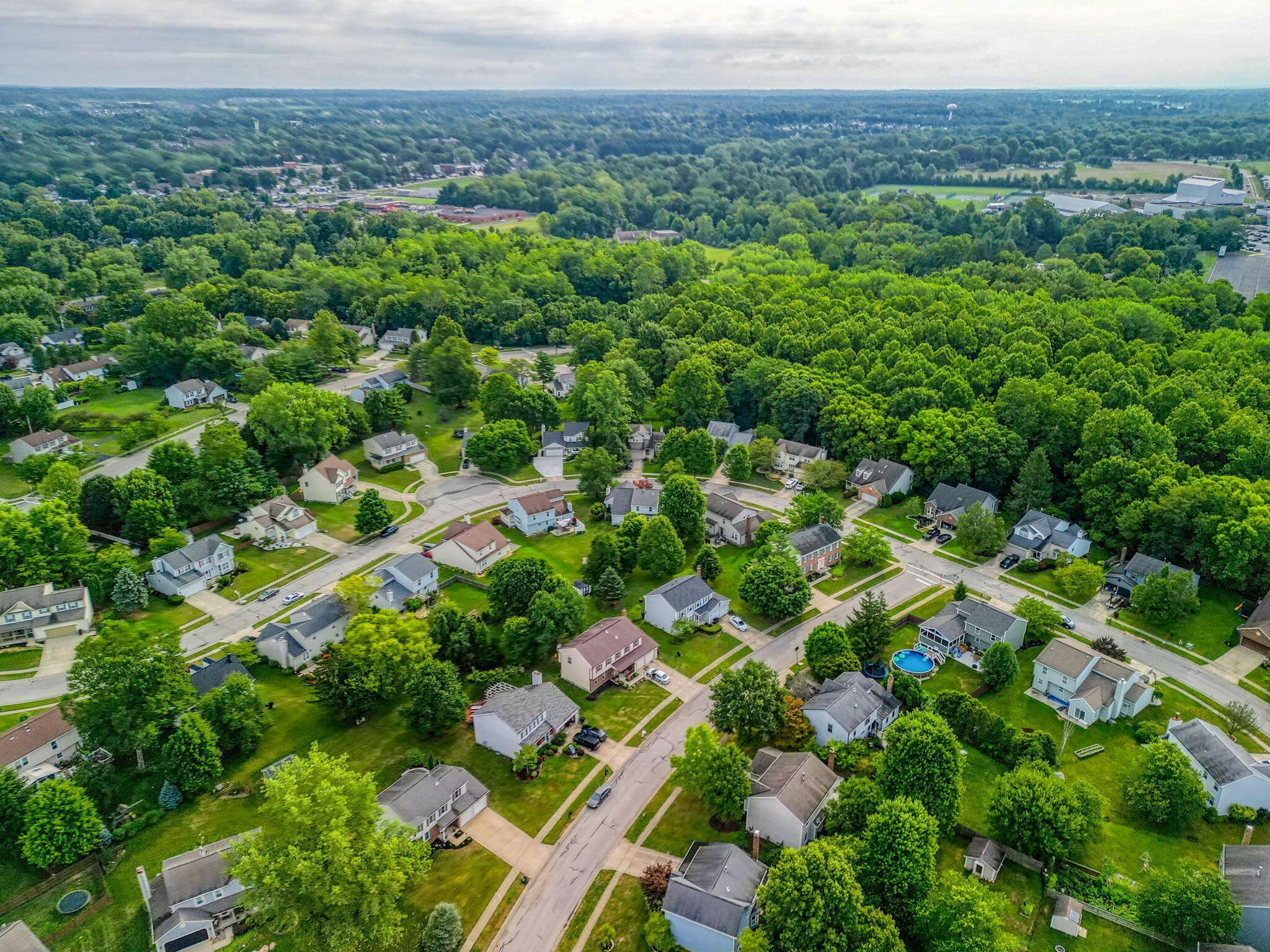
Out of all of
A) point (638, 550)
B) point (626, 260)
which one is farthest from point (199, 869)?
point (626, 260)

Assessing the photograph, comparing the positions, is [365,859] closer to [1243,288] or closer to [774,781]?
[774,781]

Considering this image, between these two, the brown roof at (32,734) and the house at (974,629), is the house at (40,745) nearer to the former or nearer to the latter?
the brown roof at (32,734)

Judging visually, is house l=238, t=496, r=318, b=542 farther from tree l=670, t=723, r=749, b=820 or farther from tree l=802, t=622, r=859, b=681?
tree l=802, t=622, r=859, b=681

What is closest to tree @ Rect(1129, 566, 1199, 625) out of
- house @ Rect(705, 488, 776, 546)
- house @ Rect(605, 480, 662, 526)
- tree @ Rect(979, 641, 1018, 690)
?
tree @ Rect(979, 641, 1018, 690)

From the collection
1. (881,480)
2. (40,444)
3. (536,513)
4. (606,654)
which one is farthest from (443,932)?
(40,444)

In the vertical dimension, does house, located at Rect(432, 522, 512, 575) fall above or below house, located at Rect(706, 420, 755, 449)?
below

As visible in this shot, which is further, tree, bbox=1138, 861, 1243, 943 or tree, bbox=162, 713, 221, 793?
tree, bbox=162, 713, 221, 793
